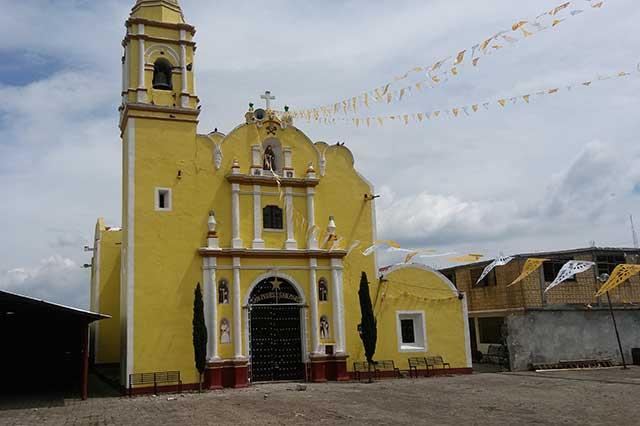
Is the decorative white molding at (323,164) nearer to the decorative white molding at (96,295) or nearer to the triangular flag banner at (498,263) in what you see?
the triangular flag banner at (498,263)

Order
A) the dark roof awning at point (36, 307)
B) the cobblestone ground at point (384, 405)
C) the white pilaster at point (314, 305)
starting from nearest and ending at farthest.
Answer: the cobblestone ground at point (384, 405), the dark roof awning at point (36, 307), the white pilaster at point (314, 305)

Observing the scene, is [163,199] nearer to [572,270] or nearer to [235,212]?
[235,212]

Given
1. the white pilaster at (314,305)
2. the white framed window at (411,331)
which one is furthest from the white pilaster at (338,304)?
the white framed window at (411,331)

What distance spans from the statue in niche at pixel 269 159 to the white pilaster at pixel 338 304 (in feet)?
14.4

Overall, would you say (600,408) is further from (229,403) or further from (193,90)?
(193,90)

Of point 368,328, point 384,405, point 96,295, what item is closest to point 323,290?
point 368,328

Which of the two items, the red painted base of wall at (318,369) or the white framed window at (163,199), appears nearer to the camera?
the white framed window at (163,199)

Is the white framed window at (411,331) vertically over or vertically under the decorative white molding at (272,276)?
under

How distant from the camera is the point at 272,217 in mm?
24906

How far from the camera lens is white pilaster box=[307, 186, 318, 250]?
24797mm

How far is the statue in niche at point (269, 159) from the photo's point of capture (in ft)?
82.7

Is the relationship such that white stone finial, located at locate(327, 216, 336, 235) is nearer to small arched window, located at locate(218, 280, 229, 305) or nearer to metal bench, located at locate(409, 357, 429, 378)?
small arched window, located at locate(218, 280, 229, 305)

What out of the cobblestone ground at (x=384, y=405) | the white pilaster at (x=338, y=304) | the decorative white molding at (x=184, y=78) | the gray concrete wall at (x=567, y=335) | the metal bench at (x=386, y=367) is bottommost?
the cobblestone ground at (x=384, y=405)

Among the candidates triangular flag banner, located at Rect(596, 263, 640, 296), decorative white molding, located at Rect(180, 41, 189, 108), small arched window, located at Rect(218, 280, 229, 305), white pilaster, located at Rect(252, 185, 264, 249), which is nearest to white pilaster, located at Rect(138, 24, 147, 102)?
decorative white molding, located at Rect(180, 41, 189, 108)
